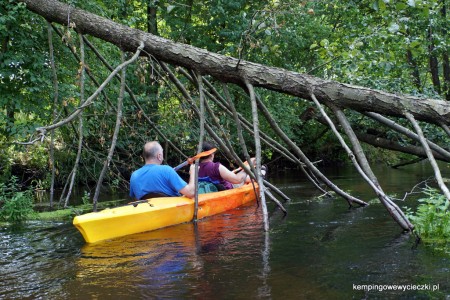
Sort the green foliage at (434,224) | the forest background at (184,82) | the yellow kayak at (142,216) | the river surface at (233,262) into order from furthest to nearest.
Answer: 1. the forest background at (184,82)
2. the yellow kayak at (142,216)
3. the green foliage at (434,224)
4. the river surface at (233,262)

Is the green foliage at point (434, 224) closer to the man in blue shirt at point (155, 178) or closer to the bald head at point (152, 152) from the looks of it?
the man in blue shirt at point (155, 178)

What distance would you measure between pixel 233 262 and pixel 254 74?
196 centimetres

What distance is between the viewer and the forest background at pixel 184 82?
251 inches

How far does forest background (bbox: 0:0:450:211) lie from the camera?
251 inches

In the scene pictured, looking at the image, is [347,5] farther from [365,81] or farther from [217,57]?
[217,57]

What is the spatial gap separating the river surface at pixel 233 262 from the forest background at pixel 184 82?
101 cm

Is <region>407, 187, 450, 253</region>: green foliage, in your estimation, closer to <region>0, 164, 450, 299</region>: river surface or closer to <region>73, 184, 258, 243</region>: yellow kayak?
<region>0, 164, 450, 299</region>: river surface

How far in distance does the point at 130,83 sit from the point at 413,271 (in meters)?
11.0

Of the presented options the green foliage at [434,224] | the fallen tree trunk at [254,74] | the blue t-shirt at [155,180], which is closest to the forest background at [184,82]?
the fallen tree trunk at [254,74]

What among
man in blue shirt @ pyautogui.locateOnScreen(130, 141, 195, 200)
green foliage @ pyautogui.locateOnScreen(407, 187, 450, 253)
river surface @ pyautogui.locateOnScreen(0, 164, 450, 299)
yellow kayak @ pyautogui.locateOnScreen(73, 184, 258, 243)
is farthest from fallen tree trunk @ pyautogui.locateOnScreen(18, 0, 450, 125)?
yellow kayak @ pyautogui.locateOnScreen(73, 184, 258, 243)

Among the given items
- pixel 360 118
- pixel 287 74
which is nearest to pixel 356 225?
pixel 287 74

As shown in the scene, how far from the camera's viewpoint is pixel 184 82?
1372 cm

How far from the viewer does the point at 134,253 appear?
529 centimetres

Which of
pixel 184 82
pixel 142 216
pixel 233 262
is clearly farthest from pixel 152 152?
pixel 184 82
